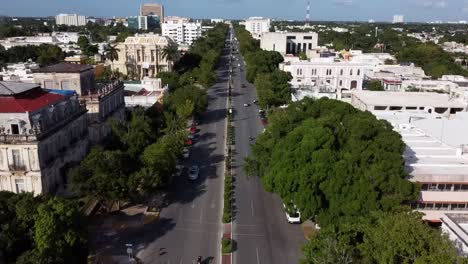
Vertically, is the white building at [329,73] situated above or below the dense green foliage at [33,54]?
below

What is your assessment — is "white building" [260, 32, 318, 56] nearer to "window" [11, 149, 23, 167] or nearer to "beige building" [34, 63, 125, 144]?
"beige building" [34, 63, 125, 144]

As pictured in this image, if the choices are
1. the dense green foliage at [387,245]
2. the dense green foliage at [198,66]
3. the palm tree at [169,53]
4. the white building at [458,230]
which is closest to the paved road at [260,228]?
the dense green foliage at [387,245]

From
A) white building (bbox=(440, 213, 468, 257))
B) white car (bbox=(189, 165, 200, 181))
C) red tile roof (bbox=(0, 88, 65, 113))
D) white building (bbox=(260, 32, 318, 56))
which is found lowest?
white car (bbox=(189, 165, 200, 181))

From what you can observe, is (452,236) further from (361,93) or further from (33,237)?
(361,93)

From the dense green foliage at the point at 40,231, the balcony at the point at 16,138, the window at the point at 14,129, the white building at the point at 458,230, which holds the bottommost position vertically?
the white building at the point at 458,230

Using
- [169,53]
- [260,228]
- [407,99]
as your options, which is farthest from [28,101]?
[169,53]

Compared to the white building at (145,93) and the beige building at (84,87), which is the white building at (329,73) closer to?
the white building at (145,93)

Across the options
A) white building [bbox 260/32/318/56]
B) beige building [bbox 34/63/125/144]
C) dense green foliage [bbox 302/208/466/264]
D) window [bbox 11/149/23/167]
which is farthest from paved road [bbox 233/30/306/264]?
white building [bbox 260/32/318/56]

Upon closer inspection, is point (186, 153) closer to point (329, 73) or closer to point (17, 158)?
point (17, 158)
